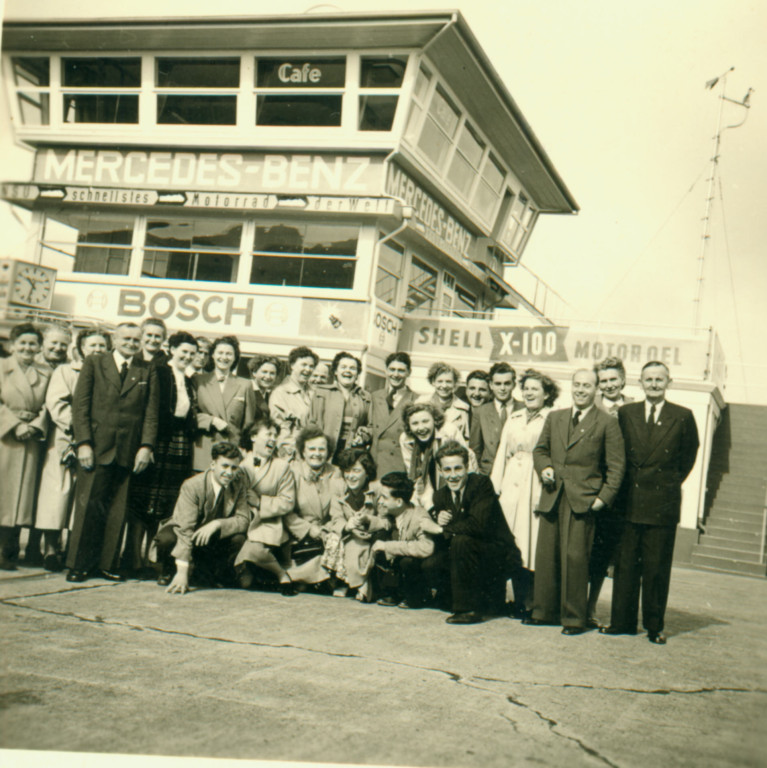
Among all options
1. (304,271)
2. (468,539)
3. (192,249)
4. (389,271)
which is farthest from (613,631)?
(389,271)

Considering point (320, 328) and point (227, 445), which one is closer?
point (227, 445)

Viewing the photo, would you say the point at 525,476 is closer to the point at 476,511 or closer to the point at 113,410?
the point at 476,511

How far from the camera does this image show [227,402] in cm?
485

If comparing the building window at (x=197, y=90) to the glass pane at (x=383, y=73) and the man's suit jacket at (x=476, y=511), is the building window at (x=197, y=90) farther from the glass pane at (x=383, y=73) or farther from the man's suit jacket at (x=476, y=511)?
the man's suit jacket at (x=476, y=511)

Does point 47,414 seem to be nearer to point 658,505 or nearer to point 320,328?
point 658,505

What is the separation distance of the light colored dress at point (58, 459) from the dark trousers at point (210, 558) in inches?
29.0

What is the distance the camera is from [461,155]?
41.8ft

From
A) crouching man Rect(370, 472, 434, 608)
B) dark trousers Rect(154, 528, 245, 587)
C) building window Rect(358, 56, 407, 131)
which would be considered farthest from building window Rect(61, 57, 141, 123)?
crouching man Rect(370, 472, 434, 608)

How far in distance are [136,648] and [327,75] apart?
367 inches

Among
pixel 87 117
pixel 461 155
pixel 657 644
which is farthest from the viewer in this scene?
pixel 461 155

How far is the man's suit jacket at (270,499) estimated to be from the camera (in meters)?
4.50

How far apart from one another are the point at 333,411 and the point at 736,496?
586cm

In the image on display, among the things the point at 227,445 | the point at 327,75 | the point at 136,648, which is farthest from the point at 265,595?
the point at 327,75

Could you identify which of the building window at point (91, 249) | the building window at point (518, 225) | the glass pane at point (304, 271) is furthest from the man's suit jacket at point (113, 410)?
the building window at point (518, 225)
